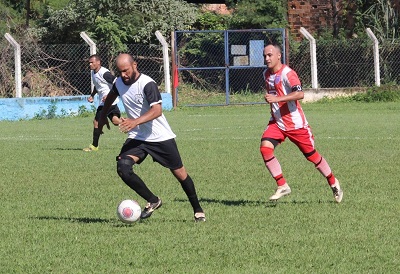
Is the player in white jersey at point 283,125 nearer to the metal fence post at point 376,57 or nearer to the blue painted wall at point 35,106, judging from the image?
the blue painted wall at point 35,106

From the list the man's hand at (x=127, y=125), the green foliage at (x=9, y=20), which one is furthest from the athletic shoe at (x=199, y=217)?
the green foliage at (x=9, y=20)

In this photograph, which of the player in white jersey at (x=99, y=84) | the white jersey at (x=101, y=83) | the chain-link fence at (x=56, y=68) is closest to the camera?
the player in white jersey at (x=99, y=84)

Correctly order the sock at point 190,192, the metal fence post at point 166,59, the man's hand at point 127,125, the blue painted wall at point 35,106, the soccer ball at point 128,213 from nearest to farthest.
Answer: the man's hand at point 127,125
the soccer ball at point 128,213
the sock at point 190,192
the blue painted wall at point 35,106
the metal fence post at point 166,59

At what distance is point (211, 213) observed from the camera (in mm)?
10203

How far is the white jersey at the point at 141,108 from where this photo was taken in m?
9.52

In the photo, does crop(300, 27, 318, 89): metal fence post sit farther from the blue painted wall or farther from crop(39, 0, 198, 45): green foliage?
the blue painted wall

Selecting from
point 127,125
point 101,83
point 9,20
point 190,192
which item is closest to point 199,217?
point 190,192

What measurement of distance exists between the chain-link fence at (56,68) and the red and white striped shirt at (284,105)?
19.1 meters

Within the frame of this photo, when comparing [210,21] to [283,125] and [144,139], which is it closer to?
[283,125]

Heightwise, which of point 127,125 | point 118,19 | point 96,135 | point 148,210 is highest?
point 118,19

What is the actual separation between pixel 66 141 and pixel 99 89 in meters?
2.14

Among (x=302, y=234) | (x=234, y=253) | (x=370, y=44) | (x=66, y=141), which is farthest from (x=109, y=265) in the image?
(x=370, y=44)

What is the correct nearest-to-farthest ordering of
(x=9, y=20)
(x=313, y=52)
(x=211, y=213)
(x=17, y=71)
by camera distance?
(x=211, y=213) < (x=17, y=71) < (x=313, y=52) < (x=9, y=20)

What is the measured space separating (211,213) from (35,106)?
19.0 metres
